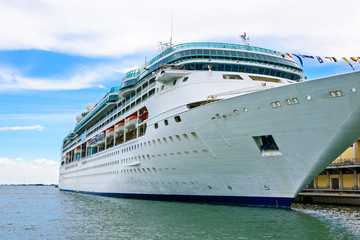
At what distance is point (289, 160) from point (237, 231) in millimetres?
5110

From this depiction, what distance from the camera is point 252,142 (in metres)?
17.4

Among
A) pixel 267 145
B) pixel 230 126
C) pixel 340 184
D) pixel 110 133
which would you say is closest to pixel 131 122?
pixel 110 133

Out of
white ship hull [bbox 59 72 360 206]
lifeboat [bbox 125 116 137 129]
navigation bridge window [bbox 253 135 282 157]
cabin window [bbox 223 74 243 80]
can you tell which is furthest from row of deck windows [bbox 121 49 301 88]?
navigation bridge window [bbox 253 135 282 157]

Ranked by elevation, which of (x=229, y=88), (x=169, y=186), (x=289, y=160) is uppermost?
(x=229, y=88)

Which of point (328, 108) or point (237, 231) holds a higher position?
point (328, 108)

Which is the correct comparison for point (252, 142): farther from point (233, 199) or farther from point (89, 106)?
point (89, 106)

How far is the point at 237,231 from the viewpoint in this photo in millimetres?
13336

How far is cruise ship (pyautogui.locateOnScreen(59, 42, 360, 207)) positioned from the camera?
15.5 meters

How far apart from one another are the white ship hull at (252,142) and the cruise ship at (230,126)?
5 centimetres

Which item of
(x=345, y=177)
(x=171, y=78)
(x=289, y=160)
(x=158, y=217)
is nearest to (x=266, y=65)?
(x=171, y=78)

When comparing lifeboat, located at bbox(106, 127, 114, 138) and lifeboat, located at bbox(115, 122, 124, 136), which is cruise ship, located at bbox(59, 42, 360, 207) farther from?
lifeboat, located at bbox(106, 127, 114, 138)

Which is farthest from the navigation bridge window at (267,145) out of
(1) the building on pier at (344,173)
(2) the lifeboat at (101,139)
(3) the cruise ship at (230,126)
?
(2) the lifeboat at (101,139)

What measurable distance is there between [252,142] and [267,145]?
746 mm

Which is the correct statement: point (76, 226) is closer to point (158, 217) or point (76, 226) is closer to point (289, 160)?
point (158, 217)
